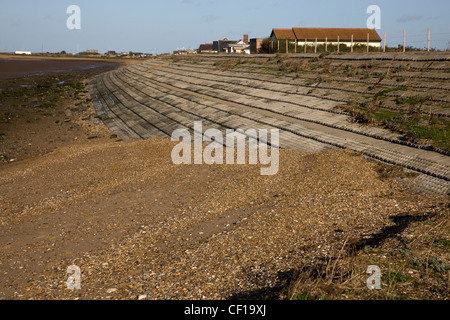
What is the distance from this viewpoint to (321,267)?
6918 millimetres

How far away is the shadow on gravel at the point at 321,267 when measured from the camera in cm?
637

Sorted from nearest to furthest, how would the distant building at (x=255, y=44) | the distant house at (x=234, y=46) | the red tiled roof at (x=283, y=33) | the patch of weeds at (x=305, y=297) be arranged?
the patch of weeds at (x=305, y=297) → the distant building at (x=255, y=44) → the red tiled roof at (x=283, y=33) → the distant house at (x=234, y=46)

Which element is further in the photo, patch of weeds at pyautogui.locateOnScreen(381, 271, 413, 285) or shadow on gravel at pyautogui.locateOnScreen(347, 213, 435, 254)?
shadow on gravel at pyautogui.locateOnScreen(347, 213, 435, 254)

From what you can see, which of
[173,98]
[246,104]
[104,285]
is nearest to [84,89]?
[173,98]

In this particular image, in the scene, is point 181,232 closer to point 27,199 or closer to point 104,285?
point 104,285

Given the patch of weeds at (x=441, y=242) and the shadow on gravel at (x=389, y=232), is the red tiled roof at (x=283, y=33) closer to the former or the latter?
the shadow on gravel at (x=389, y=232)

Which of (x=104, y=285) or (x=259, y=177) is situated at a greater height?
(x=259, y=177)

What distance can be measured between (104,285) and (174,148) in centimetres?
1173

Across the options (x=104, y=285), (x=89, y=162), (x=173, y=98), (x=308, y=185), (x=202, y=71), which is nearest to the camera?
(x=104, y=285)

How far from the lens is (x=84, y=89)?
1972 inches

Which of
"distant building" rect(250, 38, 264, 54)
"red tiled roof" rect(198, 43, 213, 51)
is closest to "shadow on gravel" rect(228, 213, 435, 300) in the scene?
"distant building" rect(250, 38, 264, 54)

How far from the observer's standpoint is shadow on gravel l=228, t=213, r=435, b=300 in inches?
251

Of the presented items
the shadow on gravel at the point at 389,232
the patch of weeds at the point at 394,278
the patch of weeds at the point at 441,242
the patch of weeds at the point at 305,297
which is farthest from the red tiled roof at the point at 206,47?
the patch of weeds at the point at 305,297

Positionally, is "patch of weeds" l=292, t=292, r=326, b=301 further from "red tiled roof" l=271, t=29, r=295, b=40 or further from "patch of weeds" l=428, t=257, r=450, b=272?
"red tiled roof" l=271, t=29, r=295, b=40
